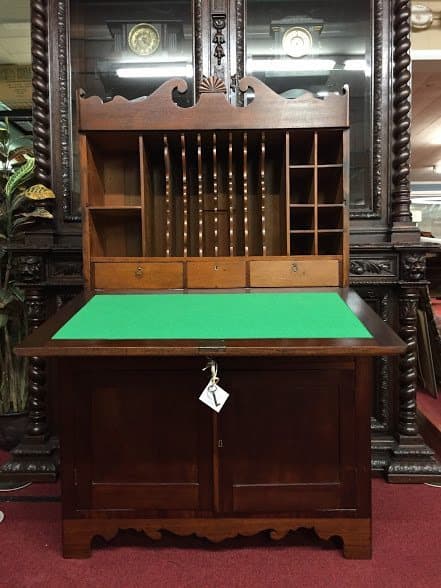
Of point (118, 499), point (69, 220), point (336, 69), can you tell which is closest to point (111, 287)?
point (69, 220)

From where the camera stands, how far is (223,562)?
5.83 feet

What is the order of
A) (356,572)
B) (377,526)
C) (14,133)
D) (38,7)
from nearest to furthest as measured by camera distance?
(356,572)
(377,526)
(38,7)
(14,133)

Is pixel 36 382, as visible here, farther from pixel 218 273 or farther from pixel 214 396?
pixel 214 396

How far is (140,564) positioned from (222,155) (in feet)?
6.02

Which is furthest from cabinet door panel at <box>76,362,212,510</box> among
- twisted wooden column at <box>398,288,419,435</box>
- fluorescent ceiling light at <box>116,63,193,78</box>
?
fluorescent ceiling light at <box>116,63,193,78</box>

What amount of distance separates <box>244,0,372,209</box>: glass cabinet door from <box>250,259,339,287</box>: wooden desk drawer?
0.58m

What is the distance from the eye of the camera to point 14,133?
3531 mm

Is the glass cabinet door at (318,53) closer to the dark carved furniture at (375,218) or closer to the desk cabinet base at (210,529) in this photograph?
the dark carved furniture at (375,218)

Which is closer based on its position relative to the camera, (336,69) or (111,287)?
(111,287)

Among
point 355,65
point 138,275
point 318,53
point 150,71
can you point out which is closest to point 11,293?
point 138,275

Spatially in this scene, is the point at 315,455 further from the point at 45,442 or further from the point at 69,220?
the point at 69,220

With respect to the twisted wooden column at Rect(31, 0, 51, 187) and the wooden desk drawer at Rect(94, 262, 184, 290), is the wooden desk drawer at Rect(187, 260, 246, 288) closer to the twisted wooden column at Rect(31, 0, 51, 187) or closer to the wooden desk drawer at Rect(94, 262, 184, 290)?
the wooden desk drawer at Rect(94, 262, 184, 290)

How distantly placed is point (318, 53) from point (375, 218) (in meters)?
0.92

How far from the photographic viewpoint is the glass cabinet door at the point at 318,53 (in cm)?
246
